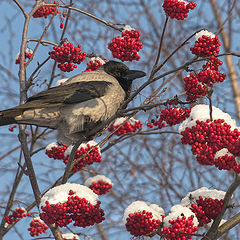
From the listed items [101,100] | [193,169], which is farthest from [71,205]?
[193,169]

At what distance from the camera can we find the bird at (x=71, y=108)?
12.4 ft

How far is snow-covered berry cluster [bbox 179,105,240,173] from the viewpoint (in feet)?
9.52

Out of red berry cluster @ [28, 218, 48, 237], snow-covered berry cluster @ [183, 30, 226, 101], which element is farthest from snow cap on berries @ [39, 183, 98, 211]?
red berry cluster @ [28, 218, 48, 237]

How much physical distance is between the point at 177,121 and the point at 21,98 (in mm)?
1579

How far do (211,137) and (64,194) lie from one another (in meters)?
1.18

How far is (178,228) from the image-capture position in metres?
2.67

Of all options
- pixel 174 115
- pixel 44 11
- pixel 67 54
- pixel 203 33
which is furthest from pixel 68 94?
pixel 203 33

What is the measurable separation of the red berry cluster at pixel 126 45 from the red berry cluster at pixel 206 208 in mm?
1505

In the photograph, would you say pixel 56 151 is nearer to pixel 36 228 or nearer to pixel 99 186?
pixel 99 186

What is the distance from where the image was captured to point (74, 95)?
3.88 metres

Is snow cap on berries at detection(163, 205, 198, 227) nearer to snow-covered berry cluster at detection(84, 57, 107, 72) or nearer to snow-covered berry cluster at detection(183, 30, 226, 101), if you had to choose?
snow-covered berry cluster at detection(183, 30, 226, 101)

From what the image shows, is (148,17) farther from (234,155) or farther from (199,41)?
(234,155)

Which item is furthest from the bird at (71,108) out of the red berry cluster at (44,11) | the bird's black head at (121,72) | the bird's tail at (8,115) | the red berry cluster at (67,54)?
the red berry cluster at (44,11)

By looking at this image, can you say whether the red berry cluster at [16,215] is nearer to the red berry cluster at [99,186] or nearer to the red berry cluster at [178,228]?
the red berry cluster at [99,186]
